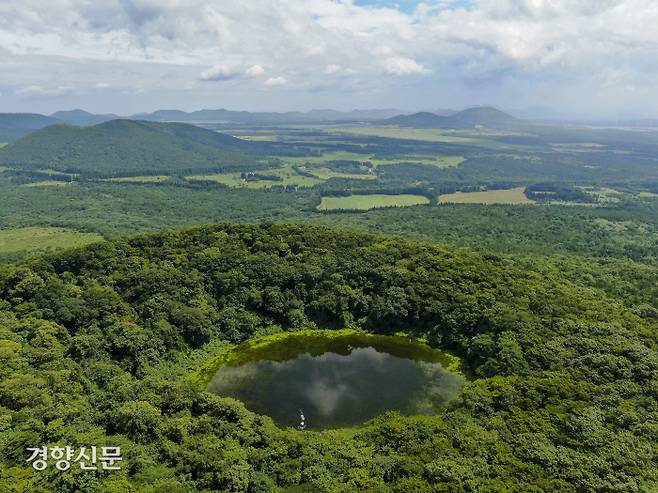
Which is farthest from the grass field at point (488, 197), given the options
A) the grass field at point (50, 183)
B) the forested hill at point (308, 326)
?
the grass field at point (50, 183)

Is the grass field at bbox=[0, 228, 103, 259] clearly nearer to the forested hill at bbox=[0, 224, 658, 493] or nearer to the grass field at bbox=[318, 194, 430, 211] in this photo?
the forested hill at bbox=[0, 224, 658, 493]

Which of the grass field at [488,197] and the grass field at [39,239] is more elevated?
the grass field at [488,197]

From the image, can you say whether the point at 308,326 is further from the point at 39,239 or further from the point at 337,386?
the point at 39,239

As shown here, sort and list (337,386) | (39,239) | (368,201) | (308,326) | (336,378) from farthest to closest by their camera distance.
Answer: (368,201), (39,239), (308,326), (336,378), (337,386)

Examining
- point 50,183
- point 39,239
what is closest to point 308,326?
point 39,239

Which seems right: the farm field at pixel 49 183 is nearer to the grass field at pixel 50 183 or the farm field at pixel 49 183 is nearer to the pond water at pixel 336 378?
the grass field at pixel 50 183

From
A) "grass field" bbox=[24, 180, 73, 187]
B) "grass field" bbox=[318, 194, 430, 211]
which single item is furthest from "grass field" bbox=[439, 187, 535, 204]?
"grass field" bbox=[24, 180, 73, 187]
